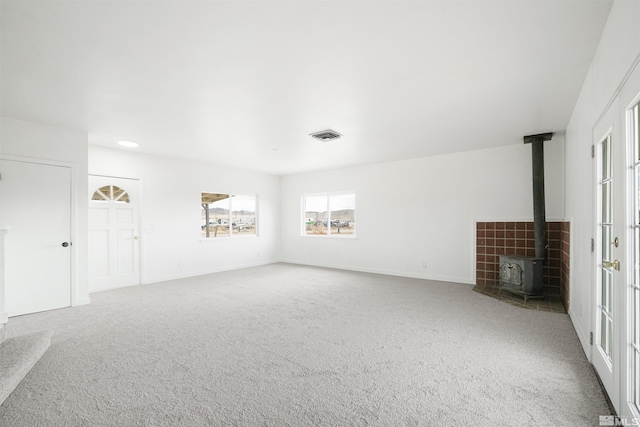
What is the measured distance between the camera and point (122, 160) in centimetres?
522

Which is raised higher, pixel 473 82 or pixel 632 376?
pixel 473 82

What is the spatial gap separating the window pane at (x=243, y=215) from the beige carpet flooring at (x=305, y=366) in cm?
315

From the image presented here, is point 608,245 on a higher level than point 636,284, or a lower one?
higher

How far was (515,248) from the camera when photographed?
5.00 meters

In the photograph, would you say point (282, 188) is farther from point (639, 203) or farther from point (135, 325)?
point (639, 203)

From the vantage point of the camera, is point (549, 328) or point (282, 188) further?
point (282, 188)

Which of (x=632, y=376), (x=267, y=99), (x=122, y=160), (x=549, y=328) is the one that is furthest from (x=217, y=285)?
(x=632, y=376)

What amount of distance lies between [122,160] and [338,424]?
5.39 meters

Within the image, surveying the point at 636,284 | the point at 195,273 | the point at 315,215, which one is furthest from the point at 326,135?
the point at 195,273

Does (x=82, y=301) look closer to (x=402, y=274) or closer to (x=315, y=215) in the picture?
(x=315, y=215)

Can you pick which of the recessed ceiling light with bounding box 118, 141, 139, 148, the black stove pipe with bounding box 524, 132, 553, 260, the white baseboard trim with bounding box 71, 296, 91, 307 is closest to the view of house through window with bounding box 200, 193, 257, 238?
the recessed ceiling light with bounding box 118, 141, 139, 148

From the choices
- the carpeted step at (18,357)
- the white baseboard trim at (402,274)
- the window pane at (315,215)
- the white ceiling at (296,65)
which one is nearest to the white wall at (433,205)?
the white baseboard trim at (402,274)

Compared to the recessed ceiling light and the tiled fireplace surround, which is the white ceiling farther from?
the tiled fireplace surround

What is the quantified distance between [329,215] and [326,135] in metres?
3.40
